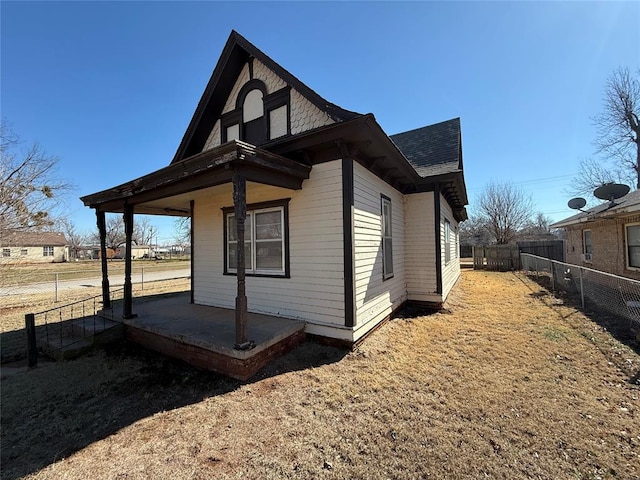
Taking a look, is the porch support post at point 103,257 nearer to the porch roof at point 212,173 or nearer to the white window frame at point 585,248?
the porch roof at point 212,173

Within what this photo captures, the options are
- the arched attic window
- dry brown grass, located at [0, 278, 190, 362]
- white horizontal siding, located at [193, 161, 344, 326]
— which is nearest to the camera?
white horizontal siding, located at [193, 161, 344, 326]

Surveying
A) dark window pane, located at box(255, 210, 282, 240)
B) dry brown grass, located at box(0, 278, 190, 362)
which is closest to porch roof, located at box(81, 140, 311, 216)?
dark window pane, located at box(255, 210, 282, 240)

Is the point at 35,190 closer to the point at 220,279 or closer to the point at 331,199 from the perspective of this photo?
the point at 220,279

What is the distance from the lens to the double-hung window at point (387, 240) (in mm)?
6352

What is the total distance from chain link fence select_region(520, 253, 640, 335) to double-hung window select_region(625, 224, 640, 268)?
42.1 inches

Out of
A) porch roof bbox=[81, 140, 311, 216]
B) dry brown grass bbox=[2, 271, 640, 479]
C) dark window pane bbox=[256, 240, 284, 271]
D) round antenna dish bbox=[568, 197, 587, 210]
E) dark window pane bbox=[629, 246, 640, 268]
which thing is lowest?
dry brown grass bbox=[2, 271, 640, 479]

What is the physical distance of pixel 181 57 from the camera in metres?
7.44

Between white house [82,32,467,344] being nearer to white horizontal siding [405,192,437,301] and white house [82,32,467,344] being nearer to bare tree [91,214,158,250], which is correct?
white horizontal siding [405,192,437,301]

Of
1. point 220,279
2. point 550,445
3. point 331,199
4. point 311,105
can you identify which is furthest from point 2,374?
point 550,445

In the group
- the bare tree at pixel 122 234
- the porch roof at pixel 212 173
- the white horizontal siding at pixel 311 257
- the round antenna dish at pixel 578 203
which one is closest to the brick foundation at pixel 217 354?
the white horizontal siding at pixel 311 257

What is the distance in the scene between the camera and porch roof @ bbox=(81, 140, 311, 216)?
3820 mm

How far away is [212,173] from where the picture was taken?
4.31m

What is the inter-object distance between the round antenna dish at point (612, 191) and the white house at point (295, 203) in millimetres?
7273

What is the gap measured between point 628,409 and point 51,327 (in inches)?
413
